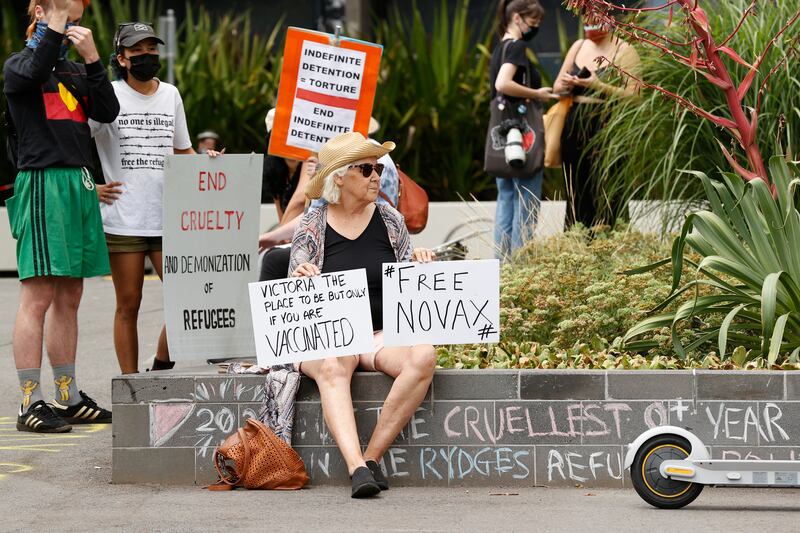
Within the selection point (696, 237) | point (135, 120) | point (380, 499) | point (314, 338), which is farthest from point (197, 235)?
point (696, 237)

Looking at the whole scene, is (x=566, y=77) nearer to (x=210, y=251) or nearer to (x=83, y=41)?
(x=210, y=251)

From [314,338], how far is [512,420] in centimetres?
86

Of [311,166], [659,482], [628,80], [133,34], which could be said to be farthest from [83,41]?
[628,80]

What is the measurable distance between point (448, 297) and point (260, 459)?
1.02 meters

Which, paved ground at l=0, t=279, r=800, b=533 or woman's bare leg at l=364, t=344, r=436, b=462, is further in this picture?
woman's bare leg at l=364, t=344, r=436, b=462

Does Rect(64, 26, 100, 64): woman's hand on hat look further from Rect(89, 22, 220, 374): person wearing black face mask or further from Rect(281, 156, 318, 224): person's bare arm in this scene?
Rect(281, 156, 318, 224): person's bare arm

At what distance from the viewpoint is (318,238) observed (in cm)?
641

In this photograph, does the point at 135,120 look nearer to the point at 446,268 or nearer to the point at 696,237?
the point at 446,268

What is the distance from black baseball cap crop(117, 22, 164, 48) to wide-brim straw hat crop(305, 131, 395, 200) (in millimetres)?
1269

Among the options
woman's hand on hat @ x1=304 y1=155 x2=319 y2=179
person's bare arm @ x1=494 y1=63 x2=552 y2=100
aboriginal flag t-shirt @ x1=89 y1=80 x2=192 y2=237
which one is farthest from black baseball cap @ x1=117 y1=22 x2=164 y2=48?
person's bare arm @ x1=494 y1=63 x2=552 y2=100

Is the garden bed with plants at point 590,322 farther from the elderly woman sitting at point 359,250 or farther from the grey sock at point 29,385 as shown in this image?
the grey sock at point 29,385

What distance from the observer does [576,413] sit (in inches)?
235

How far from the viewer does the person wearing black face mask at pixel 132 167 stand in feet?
23.7

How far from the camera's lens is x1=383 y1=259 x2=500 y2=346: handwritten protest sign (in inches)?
241
